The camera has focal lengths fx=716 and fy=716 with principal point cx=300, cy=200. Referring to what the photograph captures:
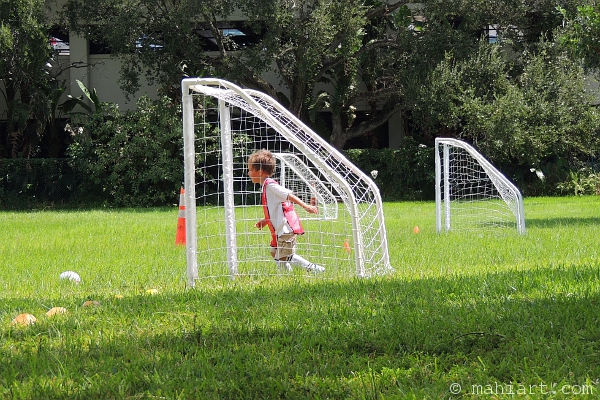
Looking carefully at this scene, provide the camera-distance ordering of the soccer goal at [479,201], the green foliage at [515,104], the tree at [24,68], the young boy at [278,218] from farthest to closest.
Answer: the green foliage at [515,104] → the tree at [24,68] → the soccer goal at [479,201] → the young boy at [278,218]

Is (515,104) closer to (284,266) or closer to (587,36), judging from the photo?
(587,36)

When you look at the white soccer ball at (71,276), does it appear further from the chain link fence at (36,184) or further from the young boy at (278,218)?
the chain link fence at (36,184)

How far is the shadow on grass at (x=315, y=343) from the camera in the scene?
11.9ft

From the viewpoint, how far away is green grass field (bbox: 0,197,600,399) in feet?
11.7

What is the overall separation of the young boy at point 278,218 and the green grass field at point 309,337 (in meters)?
0.66

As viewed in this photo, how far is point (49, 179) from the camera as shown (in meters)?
25.3

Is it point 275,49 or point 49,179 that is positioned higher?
point 275,49

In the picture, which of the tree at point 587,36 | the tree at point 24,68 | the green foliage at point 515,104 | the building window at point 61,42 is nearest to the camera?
the tree at point 587,36

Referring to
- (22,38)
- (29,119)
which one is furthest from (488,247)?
(29,119)

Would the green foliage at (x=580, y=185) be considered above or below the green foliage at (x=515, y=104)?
below

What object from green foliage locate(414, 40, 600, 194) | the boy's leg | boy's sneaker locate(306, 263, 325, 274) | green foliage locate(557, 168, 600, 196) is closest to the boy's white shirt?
the boy's leg

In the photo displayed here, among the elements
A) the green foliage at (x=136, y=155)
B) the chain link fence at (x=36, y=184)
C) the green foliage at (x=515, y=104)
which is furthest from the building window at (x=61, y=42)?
the green foliage at (x=515, y=104)

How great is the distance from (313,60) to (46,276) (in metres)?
16.5

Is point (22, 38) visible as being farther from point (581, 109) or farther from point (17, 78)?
point (581, 109)
